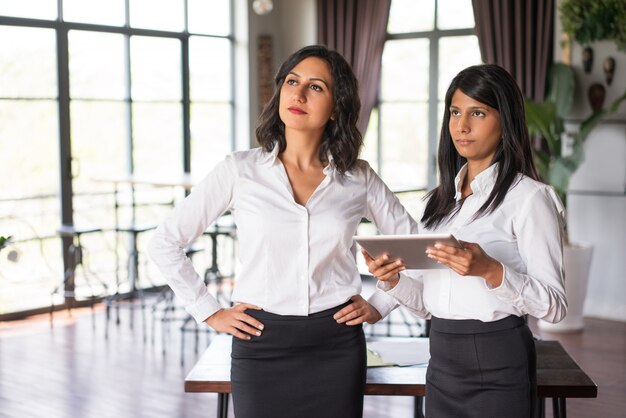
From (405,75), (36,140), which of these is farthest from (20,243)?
(405,75)

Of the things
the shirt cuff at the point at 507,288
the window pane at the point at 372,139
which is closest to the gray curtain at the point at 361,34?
the window pane at the point at 372,139

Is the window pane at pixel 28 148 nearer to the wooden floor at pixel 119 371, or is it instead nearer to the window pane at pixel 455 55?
the wooden floor at pixel 119 371

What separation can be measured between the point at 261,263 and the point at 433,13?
5.93 metres

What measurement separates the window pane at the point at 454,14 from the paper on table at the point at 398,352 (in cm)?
469

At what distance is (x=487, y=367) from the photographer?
7.07ft

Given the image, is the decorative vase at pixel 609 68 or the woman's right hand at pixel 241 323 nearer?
the woman's right hand at pixel 241 323

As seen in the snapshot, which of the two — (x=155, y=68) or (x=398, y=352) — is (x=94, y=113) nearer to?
(x=155, y=68)

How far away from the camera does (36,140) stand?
6.73 metres

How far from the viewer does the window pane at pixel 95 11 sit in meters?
6.86

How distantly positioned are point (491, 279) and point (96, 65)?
18.8 feet

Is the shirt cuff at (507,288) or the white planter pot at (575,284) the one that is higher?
the shirt cuff at (507,288)

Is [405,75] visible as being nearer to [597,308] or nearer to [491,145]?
[597,308]

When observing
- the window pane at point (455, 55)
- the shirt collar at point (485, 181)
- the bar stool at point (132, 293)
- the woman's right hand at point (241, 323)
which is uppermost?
the window pane at point (455, 55)

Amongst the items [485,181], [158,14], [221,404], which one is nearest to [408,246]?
[485,181]
